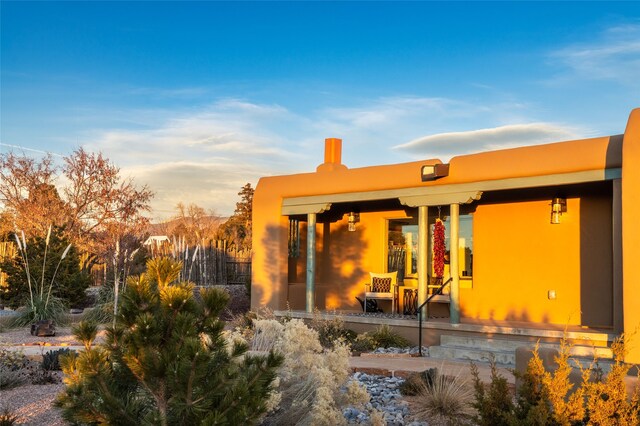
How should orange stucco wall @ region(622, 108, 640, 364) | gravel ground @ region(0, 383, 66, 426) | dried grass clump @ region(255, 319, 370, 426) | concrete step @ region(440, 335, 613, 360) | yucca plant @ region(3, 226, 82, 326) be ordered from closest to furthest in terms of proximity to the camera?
dried grass clump @ region(255, 319, 370, 426)
gravel ground @ region(0, 383, 66, 426)
orange stucco wall @ region(622, 108, 640, 364)
concrete step @ region(440, 335, 613, 360)
yucca plant @ region(3, 226, 82, 326)

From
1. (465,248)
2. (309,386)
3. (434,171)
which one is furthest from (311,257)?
(309,386)

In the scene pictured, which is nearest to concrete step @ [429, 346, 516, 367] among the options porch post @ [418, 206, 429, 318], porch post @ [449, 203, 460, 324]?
porch post @ [449, 203, 460, 324]

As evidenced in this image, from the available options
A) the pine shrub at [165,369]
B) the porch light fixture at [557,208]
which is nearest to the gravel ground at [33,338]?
the pine shrub at [165,369]

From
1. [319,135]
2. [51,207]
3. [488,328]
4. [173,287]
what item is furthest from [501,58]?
[51,207]

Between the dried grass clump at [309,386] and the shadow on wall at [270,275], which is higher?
the shadow on wall at [270,275]

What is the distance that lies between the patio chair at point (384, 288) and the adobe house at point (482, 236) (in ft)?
0.94

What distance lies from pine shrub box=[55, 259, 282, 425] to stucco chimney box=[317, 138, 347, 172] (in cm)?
1100

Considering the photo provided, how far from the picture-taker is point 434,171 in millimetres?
11875

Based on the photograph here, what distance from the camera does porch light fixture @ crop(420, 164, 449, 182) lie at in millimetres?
11820

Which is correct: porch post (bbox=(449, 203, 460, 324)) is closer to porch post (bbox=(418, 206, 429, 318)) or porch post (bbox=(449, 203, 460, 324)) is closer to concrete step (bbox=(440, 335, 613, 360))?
concrete step (bbox=(440, 335, 613, 360))

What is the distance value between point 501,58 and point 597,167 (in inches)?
250

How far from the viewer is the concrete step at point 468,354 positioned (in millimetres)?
10508

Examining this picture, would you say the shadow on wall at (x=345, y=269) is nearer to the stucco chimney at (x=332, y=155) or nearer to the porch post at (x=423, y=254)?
the stucco chimney at (x=332, y=155)

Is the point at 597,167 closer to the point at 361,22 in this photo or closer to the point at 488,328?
the point at 488,328
